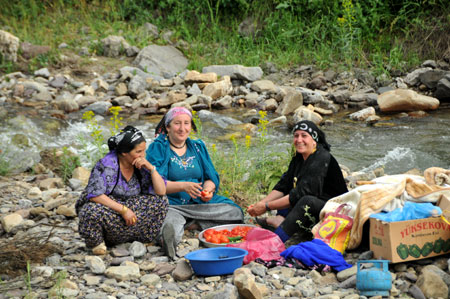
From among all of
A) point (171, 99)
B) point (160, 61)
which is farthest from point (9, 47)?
point (171, 99)

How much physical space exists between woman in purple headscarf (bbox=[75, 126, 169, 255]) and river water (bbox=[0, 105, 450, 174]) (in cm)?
253

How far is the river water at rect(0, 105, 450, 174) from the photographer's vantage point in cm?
710

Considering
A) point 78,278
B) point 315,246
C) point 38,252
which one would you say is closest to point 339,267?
point 315,246

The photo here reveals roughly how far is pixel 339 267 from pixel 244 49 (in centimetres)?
985

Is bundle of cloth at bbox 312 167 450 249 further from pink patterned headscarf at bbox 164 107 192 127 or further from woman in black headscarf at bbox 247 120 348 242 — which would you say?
Answer: pink patterned headscarf at bbox 164 107 192 127

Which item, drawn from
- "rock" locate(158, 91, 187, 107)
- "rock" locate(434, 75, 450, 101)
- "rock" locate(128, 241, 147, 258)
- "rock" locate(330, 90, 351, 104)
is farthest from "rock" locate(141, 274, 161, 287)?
"rock" locate(434, 75, 450, 101)

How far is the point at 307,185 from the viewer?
13.9 ft

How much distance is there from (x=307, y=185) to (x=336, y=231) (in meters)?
0.48

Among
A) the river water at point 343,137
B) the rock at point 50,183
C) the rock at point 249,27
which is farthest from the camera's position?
the rock at point 249,27

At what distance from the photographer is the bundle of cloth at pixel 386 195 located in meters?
3.84

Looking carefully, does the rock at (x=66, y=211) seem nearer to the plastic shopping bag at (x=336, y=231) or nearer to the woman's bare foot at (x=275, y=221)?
the woman's bare foot at (x=275, y=221)

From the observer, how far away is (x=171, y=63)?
1235cm

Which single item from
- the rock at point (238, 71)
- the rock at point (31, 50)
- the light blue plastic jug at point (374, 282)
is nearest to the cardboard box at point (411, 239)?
the light blue plastic jug at point (374, 282)

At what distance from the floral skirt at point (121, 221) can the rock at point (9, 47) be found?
8.71m
